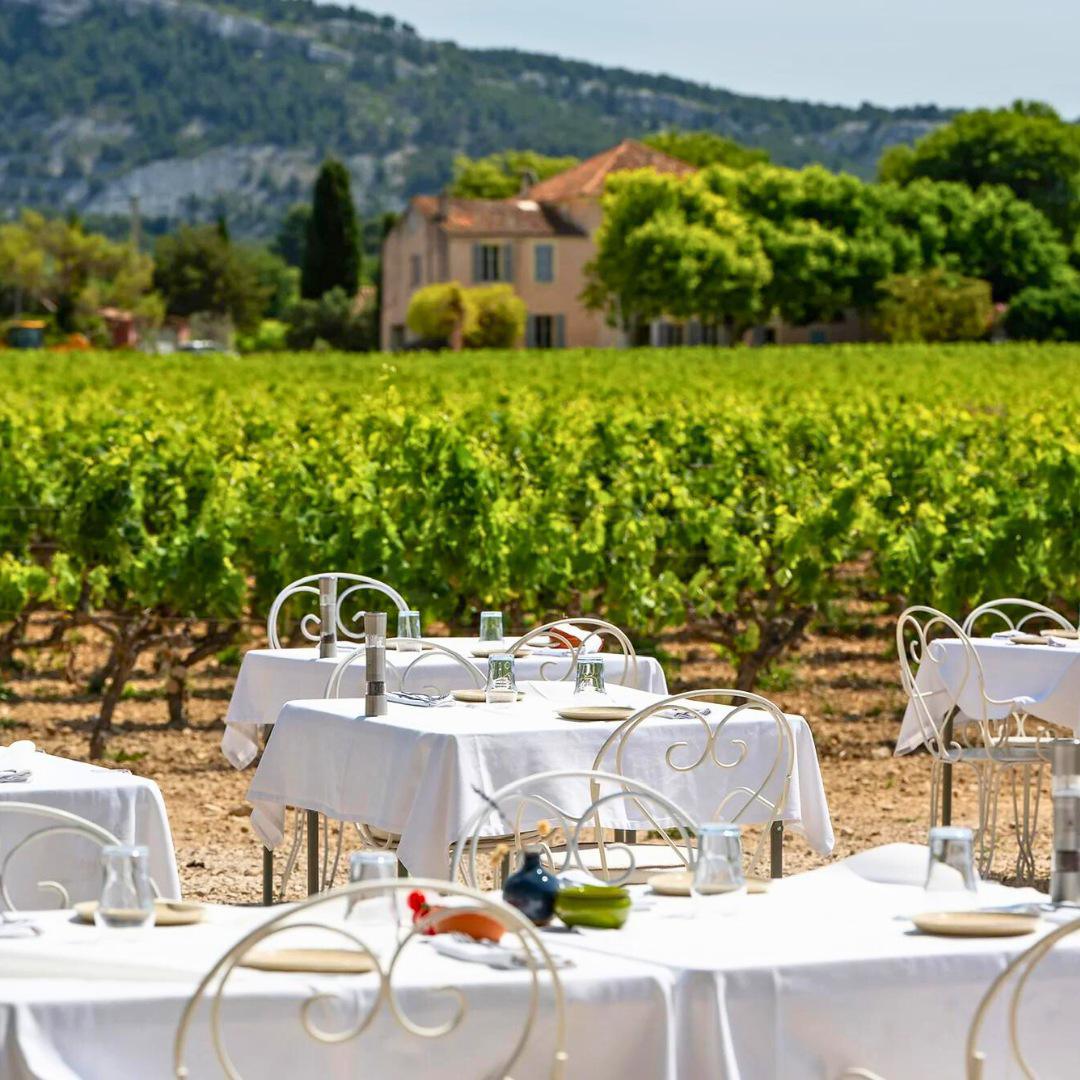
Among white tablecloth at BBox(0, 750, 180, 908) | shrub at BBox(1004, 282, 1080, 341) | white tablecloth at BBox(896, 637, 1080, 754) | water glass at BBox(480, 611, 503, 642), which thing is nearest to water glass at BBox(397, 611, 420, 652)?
water glass at BBox(480, 611, 503, 642)

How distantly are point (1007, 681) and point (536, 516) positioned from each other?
3691 mm

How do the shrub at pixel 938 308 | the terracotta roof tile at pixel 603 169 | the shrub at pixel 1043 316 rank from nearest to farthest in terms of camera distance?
the shrub at pixel 938 308
the shrub at pixel 1043 316
the terracotta roof tile at pixel 603 169

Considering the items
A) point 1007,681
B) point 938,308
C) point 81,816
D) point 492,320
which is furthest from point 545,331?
point 81,816

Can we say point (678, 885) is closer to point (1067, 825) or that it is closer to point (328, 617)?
point (1067, 825)

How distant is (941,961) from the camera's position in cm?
312

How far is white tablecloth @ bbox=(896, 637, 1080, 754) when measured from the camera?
7371 millimetres

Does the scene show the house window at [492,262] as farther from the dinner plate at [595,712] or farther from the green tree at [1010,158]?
the dinner plate at [595,712]

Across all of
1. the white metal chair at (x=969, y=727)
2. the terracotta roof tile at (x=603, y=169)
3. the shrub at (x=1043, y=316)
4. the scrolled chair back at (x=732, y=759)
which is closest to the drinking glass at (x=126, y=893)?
the scrolled chair back at (x=732, y=759)

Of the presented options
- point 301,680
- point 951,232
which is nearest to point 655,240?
point 951,232

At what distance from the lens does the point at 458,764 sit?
5.23 m

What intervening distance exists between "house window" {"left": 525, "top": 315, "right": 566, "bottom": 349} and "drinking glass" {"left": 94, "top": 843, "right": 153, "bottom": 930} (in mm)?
79863

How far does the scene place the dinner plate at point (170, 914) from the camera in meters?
3.26

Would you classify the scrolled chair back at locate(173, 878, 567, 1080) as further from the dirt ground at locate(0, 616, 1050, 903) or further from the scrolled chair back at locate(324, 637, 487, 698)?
the dirt ground at locate(0, 616, 1050, 903)

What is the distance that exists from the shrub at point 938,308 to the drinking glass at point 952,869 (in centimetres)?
6457
